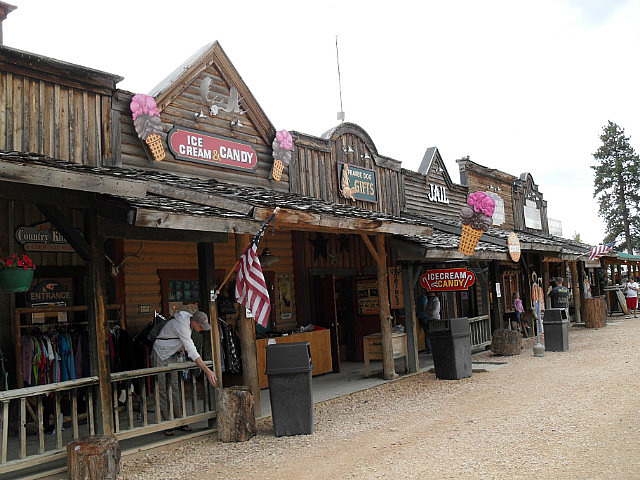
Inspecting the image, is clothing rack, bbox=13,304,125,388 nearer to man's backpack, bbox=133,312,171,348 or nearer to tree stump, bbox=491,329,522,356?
man's backpack, bbox=133,312,171,348

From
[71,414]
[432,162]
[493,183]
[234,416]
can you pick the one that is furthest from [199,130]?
[493,183]

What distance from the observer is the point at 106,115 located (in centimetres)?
875

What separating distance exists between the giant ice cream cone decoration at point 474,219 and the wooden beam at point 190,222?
5979 millimetres

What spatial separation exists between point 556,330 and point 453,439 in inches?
338


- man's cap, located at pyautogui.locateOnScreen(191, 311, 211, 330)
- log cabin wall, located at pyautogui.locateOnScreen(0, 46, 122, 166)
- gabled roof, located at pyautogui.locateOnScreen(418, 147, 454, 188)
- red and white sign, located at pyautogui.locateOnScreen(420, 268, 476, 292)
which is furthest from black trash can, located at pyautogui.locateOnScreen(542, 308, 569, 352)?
log cabin wall, located at pyautogui.locateOnScreen(0, 46, 122, 166)

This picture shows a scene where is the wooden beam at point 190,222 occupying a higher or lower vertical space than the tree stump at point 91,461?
higher

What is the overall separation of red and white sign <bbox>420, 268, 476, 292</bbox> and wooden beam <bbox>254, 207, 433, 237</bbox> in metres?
1.34

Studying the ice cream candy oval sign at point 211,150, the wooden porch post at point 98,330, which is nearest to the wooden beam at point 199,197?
the wooden porch post at point 98,330

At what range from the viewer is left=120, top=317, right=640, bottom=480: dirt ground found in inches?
218

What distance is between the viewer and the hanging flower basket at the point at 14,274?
6.36 meters

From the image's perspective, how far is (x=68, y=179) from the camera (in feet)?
17.5

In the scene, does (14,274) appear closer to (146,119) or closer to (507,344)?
(146,119)

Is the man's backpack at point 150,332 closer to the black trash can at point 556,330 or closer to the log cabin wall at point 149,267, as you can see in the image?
the log cabin wall at point 149,267

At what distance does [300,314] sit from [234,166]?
3921mm
